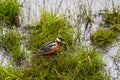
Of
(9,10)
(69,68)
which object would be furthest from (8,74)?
(9,10)

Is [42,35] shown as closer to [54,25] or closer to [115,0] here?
[54,25]

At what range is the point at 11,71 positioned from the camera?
5.48 metres

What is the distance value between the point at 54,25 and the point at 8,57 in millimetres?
882

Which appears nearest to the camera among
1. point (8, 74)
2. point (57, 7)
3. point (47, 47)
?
point (8, 74)

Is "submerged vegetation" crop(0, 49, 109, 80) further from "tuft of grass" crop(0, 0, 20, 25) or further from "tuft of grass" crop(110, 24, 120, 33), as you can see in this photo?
"tuft of grass" crop(0, 0, 20, 25)

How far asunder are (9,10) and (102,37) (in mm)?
1446

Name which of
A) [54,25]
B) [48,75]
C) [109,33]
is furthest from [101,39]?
[48,75]

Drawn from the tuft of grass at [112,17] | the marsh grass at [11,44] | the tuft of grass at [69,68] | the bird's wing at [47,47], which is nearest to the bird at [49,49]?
the bird's wing at [47,47]

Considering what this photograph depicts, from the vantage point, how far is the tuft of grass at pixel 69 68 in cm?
555

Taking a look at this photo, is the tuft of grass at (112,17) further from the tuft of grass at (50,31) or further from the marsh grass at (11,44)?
the marsh grass at (11,44)

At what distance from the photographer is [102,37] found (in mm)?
6371

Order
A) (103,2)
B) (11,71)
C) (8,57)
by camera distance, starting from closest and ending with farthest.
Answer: (11,71) < (8,57) < (103,2)

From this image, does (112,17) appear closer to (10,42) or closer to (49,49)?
(49,49)

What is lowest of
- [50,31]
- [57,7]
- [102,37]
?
[102,37]
